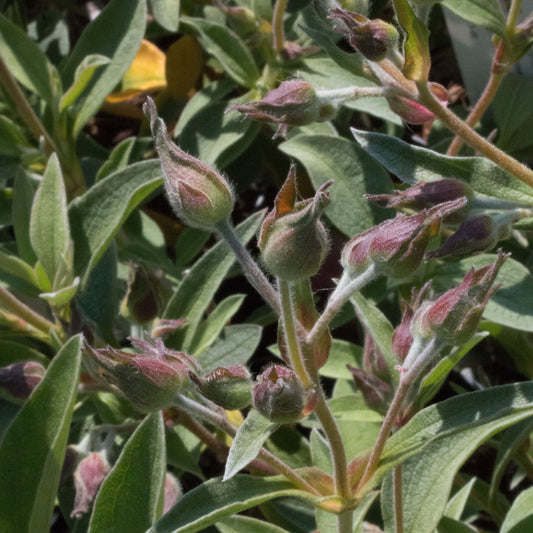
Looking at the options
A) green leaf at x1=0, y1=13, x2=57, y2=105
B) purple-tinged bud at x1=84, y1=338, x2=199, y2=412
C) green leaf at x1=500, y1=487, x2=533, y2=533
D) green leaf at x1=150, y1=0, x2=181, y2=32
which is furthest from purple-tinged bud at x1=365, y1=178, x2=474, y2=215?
green leaf at x1=0, y1=13, x2=57, y2=105

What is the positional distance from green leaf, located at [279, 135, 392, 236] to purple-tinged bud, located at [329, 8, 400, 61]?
0.48m

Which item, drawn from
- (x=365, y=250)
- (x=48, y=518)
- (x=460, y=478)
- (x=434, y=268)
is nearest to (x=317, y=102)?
(x=365, y=250)

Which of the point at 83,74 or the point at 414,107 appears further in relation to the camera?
the point at 83,74

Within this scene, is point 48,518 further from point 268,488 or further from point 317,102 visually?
point 317,102

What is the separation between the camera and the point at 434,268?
56.8 inches

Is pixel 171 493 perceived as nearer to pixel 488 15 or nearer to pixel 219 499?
pixel 219 499

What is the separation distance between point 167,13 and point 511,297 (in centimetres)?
95

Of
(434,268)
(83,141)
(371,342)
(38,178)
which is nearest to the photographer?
(371,342)

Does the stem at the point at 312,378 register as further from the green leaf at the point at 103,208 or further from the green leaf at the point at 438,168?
the green leaf at the point at 103,208

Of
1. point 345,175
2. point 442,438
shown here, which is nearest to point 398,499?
point 442,438

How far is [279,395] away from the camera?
84 centimetres

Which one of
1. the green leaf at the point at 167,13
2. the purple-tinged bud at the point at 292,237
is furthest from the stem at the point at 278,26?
the purple-tinged bud at the point at 292,237

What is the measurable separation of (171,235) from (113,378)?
1.18 metres

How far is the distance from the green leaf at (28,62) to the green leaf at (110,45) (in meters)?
0.08
